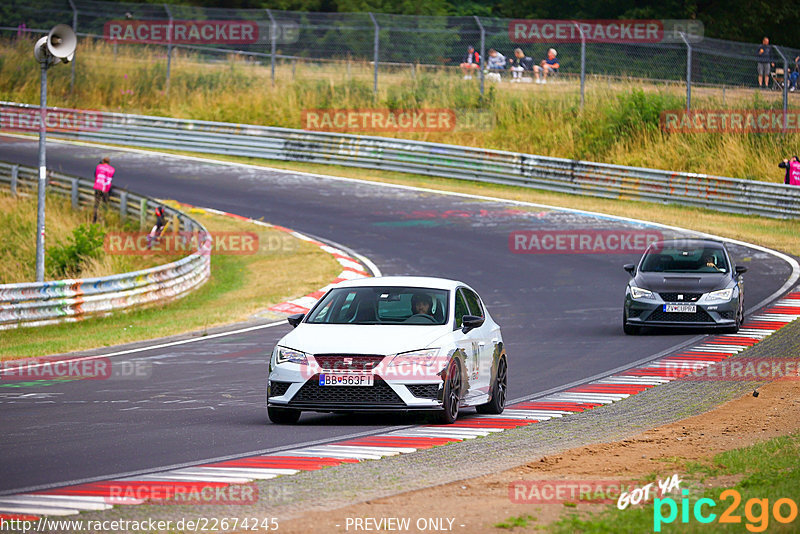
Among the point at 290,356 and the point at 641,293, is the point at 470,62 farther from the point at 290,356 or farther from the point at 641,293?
the point at 290,356

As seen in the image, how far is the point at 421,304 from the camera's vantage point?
476 inches

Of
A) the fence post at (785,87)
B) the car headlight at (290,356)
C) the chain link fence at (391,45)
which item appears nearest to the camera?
the car headlight at (290,356)

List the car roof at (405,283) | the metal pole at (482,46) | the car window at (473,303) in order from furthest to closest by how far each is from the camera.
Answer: the metal pole at (482,46)
the car window at (473,303)
the car roof at (405,283)

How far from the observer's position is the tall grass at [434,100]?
39.1 meters

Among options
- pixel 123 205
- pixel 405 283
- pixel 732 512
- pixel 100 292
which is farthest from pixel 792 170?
pixel 732 512

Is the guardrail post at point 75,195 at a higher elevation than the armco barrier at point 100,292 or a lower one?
higher

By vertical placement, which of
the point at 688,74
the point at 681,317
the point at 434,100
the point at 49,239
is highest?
the point at 688,74

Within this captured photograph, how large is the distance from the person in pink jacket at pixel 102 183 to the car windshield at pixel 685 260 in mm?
16154

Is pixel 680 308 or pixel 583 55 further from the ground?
pixel 583 55

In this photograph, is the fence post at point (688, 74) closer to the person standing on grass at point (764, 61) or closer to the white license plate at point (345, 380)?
the person standing on grass at point (764, 61)

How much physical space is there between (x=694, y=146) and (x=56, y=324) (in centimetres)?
2444

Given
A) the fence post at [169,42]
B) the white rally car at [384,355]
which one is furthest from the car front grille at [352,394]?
the fence post at [169,42]

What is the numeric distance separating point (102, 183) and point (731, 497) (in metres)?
26.6

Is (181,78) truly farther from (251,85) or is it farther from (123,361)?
(123,361)
